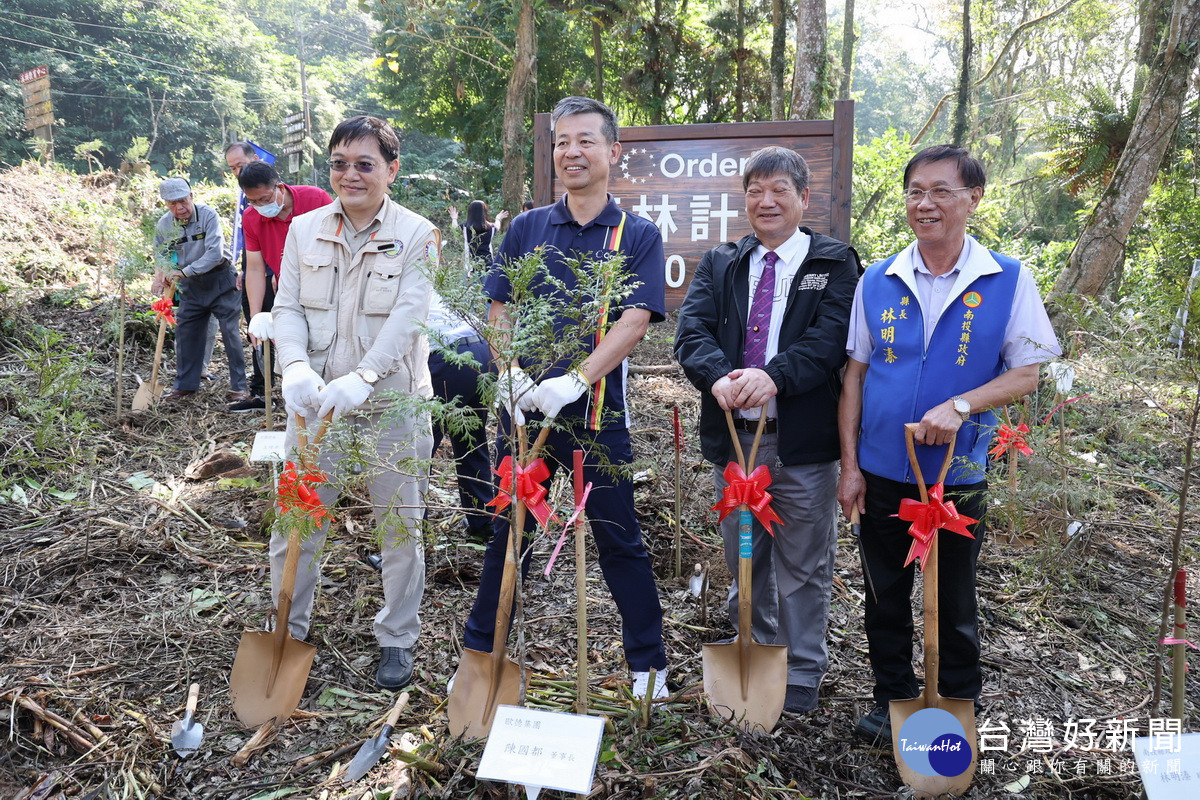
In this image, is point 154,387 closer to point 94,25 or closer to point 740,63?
point 740,63

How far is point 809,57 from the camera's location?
27.7ft

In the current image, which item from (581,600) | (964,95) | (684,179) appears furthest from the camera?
(964,95)

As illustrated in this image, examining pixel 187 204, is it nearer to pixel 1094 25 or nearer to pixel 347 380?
pixel 347 380

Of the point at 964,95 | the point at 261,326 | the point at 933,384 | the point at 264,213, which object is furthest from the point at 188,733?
the point at 964,95

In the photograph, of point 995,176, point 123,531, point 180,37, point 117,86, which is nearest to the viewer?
point 123,531

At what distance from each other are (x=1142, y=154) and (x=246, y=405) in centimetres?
727

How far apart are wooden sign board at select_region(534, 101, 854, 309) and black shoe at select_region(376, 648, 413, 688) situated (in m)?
2.13

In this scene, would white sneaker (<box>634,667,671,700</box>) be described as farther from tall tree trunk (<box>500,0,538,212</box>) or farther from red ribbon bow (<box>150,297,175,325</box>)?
tall tree trunk (<box>500,0,538,212</box>)

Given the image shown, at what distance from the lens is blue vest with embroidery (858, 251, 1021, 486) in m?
2.27

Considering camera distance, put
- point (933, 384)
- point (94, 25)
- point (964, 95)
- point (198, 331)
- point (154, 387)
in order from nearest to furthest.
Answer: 1. point (933, 384)
2. point (154, 387)
3. point (198, 331)
4. point (964, 95)
5. point (94, 25)

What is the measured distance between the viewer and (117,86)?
1061 inches

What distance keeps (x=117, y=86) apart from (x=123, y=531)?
2969cm

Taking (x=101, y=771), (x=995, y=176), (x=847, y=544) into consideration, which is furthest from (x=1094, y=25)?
(x=101, y=771)

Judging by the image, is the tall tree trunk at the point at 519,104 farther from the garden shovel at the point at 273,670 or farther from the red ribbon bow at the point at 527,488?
the red ribbon bow at the point at 527,488
